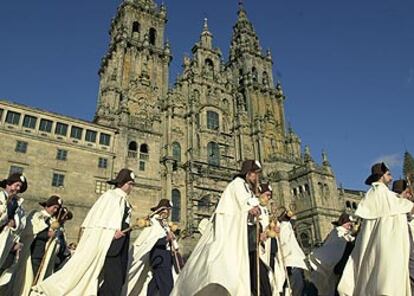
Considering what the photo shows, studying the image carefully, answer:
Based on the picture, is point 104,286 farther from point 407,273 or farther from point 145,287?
point 407,273

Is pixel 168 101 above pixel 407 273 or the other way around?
above

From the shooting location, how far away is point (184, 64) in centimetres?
4156

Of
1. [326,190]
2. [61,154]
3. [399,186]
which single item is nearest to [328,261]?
[399,186]

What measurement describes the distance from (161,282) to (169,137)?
26892 mm

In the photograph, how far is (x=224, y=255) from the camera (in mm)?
5262

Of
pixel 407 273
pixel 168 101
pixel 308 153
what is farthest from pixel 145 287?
pixel 308 153

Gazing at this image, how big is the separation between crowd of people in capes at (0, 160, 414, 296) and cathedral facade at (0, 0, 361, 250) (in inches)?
692

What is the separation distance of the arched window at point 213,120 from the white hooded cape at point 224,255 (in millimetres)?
32140

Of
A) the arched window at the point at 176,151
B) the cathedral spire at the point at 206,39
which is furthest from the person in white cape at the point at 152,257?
the cathedral spire at the point at 206,39

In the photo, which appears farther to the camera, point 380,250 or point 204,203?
point 204,203

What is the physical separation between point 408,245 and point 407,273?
1.49 feet

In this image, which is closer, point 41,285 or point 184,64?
point 41,285

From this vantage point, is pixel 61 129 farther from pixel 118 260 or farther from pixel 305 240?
pixel 305 240

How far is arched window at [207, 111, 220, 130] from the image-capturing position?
3822 cm
